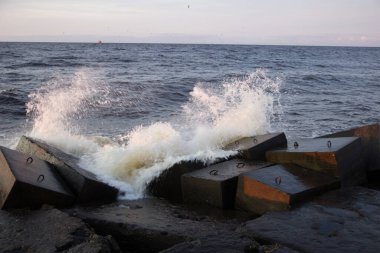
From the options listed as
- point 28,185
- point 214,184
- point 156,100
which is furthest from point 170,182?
point 156,100

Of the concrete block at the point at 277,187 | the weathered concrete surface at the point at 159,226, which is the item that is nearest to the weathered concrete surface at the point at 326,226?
the concrete block at the point at 277,187

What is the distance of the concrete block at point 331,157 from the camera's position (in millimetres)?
4707

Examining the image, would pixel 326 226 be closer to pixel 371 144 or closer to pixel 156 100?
pixel 371 144

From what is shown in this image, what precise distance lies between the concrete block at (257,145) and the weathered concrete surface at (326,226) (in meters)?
1.35

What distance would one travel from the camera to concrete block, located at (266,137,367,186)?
185 inches

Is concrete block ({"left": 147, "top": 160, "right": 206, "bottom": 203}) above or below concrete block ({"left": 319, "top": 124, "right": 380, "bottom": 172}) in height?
below

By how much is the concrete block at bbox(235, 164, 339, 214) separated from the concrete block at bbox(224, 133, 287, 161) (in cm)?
72

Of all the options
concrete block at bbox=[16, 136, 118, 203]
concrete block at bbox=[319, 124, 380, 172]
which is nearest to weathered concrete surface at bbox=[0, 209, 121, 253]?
concrete block at bbox=[16, 136, 118, 203]

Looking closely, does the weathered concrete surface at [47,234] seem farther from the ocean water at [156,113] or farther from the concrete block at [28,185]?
the ocean water at [156,113]

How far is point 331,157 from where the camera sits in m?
4.68

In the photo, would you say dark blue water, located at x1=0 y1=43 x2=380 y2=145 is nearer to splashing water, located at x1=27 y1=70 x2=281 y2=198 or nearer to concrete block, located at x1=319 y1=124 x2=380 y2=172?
splashing water, located at x1=27 y1=70 x2=281 y2=198

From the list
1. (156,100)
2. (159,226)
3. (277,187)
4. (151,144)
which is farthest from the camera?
(156,100)

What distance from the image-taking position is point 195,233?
3.66 meters

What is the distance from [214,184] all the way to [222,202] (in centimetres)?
22
